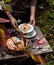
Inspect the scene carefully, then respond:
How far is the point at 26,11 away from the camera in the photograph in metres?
3.38

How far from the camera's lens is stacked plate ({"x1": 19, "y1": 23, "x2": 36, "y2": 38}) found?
8.83ft

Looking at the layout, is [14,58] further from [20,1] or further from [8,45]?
[20,1]

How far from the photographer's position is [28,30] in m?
2.73

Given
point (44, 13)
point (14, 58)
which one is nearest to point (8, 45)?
point (14, 58)

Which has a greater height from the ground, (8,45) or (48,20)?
(8,45)

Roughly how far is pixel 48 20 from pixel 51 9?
33cm

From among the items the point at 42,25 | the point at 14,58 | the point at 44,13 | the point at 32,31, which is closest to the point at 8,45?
the point at 14,58

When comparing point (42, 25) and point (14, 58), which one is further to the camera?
point (42, 25)

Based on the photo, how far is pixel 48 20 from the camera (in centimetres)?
401

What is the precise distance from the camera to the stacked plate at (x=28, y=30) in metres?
2.69

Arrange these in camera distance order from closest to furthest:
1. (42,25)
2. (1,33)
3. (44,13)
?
(1,33) → (42,25) → (44,13)

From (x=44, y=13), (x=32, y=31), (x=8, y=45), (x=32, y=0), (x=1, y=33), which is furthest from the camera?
(x=44, y=13)

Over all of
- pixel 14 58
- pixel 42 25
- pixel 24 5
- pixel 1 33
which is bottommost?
pixel 42 25

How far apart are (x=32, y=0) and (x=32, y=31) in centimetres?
60
